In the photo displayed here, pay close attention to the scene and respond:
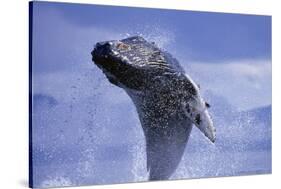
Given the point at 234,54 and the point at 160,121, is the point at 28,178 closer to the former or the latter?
the point at 160,121

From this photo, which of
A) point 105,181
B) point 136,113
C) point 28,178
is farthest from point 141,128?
point 28,178

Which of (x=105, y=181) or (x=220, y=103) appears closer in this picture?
(x=105, y=181)

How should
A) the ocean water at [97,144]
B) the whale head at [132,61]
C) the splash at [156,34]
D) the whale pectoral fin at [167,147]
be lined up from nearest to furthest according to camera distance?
the ocean water at [97,144] → the whale head at [132,61] → the splash at [156,34] → the whale pectoral fin at [167,147]

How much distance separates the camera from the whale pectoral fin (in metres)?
12.8

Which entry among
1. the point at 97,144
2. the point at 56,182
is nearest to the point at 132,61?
the point at 97,144

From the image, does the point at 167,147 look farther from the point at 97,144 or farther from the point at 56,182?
the point at 56,182

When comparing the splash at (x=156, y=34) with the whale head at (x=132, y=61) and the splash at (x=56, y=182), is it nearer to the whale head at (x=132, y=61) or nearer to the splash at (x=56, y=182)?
the whale head at (x=132, y=61)

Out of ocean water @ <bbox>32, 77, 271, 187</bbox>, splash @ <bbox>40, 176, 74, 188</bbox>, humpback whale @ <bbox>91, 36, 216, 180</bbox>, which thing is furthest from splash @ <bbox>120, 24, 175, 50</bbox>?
splash @ <bbox>40, 176, 74, 188</bbox>

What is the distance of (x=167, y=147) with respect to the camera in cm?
1296

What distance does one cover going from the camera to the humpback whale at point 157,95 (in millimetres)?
12227

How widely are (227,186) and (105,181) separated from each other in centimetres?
200

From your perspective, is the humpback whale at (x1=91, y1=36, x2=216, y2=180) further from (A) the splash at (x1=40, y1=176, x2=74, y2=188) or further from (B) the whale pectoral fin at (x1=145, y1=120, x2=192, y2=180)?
(A) the splash at (x1=40, y1=176, x2=74, y2=188)

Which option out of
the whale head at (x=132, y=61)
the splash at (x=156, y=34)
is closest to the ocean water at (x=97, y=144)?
the whale head at (x=132, y=61)

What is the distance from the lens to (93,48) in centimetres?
1215
